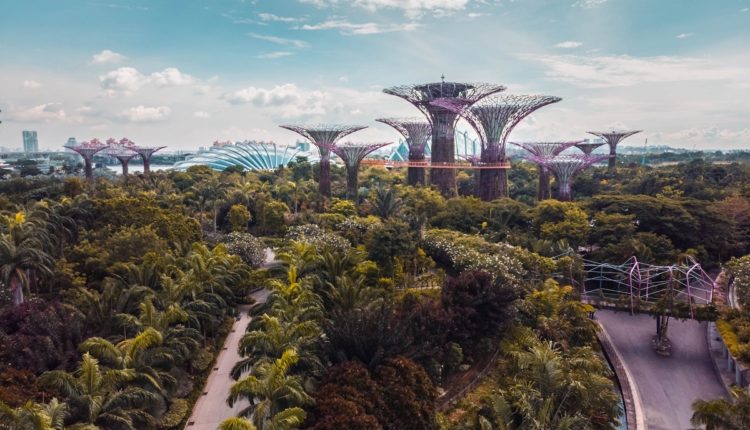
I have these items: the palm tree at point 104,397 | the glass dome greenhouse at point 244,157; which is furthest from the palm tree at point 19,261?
the glass dome greenhouse at point 244,157

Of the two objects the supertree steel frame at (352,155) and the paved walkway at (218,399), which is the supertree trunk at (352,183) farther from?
the paved walkway at (218,399)

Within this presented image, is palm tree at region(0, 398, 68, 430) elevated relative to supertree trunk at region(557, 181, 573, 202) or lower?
lower

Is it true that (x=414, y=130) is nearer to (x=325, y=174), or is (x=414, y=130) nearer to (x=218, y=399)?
(x=325, y=174)

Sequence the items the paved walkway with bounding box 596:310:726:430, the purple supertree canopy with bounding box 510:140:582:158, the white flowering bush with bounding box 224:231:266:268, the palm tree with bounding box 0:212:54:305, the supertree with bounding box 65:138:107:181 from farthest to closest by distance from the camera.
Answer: the supertree with bounding box 65:138:107:181, the purple supertree canopy with bounding box 510:140:582:158, the white flowering bush with bounding box 224:231:266:268, the palm tree with bounding box 0:212:54:305, the paved walkway with bounding box 596:310:726:430

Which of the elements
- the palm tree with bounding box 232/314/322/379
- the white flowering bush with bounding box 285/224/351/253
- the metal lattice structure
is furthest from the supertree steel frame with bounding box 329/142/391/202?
the palm tree with bounding box 232/314/322/379

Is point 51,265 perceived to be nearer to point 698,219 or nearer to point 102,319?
point 102,319

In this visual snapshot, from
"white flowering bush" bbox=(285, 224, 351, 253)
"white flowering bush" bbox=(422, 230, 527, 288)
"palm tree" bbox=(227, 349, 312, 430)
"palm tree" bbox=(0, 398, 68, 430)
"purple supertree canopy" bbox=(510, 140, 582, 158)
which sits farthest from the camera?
"purple supertree canopy" bbox=(510, 140, 582, 158)

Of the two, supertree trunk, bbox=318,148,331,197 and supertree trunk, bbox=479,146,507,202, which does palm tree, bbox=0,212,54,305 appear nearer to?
supertree trunk, bbox=318,148,331,197

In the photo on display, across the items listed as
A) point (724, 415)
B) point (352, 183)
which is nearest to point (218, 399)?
point (724, 415)
